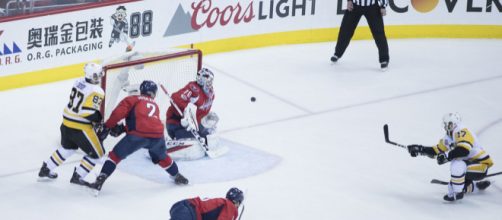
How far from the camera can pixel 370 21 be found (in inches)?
448

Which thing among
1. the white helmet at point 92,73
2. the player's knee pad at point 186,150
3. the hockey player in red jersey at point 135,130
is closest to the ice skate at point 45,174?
the hockey player in red jersey at point 135,130

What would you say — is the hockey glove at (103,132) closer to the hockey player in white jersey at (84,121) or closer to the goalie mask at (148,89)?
the hockey player in white jersey at (84,121)

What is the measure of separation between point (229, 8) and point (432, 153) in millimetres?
4140

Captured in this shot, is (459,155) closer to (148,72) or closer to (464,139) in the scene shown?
(464,139)

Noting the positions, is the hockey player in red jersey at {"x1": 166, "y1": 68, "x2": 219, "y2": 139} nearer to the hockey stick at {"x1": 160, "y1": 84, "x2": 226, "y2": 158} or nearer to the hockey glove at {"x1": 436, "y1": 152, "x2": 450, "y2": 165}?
the hockey stick at {"x1": 160, "y1": 84, "x2": 226, "y2": 158}

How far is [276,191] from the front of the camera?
26.2 ft

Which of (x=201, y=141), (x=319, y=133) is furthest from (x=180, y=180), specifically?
(x=319, y=133)

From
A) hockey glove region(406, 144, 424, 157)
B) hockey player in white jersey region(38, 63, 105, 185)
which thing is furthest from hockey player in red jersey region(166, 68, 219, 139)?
hockey glove region(406, 144, 424, 157)

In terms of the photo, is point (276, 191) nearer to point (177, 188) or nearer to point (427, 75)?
point (177, 188)

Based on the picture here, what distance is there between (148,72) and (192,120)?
0.59m

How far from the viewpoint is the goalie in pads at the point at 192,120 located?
8.50 metres

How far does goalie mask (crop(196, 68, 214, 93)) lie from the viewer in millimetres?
8461

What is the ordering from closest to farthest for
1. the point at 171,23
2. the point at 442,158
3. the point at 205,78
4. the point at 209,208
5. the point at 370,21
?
1. the point at 209,208
2. the point at 442,158
3. the point at 205,78
4. the point at 171,23
5. the point at 370,21

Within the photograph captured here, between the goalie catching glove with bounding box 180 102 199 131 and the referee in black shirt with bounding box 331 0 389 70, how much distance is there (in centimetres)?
298
